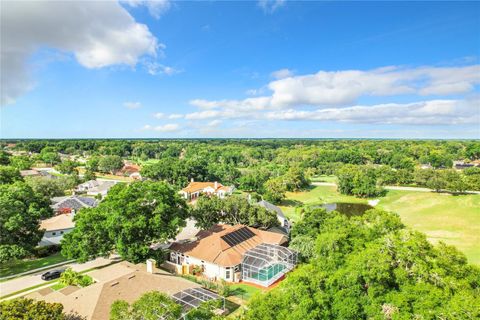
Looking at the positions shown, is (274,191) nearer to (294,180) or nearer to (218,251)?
(294,180)

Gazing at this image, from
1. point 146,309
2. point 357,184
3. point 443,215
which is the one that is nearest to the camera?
point 146,309

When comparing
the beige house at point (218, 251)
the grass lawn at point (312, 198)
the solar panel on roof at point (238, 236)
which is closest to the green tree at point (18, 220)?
the beige house at point (218, 251)

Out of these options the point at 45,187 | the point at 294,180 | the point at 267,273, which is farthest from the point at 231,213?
the point at 294,180

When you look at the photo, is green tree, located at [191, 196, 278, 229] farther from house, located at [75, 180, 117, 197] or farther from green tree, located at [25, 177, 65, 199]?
house, located at [75, 180, 117, 197]

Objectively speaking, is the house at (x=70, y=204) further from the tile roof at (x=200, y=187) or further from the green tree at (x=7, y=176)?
the tile roof at (x=200, y=187)

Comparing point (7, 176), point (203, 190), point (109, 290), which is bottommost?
point (203, 190)

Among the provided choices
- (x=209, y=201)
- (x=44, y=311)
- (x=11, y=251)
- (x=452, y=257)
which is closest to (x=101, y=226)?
(x=11, y=251)
